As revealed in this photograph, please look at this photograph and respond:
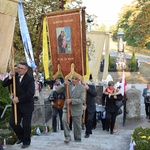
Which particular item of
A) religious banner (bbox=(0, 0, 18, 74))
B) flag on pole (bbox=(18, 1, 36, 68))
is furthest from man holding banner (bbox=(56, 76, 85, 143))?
religious banner (bbox=(0, 0, 18, 74))

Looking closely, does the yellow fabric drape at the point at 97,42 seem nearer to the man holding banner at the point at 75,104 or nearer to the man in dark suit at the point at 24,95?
the man holding banner at the point at 75,104

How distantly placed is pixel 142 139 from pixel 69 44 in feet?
8.87

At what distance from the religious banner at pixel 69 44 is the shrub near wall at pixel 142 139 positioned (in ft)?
6.00

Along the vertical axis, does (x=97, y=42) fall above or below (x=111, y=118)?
above

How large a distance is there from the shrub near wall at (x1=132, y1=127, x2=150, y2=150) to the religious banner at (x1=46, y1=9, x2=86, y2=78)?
1828 millimetres

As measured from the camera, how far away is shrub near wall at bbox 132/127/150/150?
5802mm

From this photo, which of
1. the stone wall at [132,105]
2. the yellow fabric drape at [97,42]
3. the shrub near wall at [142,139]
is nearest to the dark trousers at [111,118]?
the shrub near wall at [142,139]

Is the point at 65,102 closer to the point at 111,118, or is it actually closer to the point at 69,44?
the point at 69,44

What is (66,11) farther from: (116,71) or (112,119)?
(116,71)

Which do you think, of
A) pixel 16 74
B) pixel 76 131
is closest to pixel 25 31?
pixel 16 74

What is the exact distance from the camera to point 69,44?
7.14 metres

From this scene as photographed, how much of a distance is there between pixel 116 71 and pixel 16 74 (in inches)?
1068

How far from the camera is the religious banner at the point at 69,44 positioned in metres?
7.02

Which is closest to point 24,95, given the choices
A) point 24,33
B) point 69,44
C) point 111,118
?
point 24,33
